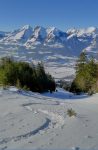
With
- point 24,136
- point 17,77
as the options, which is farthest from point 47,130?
point 17,77

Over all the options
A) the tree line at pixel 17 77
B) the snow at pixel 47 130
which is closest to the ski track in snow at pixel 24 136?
the snow at pixel 47 130

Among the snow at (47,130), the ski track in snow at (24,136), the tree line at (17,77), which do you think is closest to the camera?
the snow at (47,130)

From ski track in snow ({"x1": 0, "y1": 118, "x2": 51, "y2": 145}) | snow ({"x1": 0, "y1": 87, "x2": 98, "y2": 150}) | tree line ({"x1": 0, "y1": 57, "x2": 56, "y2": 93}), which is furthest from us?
tree line ({"x1": 0, "y1": 57, "x2": 56, "y2": 93})

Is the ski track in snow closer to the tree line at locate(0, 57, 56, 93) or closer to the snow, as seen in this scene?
the snow

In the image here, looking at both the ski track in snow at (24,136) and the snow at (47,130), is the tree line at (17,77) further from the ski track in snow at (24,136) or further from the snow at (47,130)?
the ski track in snow at (24,136)

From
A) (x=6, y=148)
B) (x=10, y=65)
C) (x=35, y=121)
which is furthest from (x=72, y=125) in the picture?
(x=10, y=65)

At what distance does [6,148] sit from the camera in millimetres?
7844

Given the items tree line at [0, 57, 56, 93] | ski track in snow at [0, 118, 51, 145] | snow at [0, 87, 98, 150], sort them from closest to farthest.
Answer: snow at [0, 87, 98, 150]
ski track in snow at [0, 118, 51, 145]
tree line at [0, 57, 56, 93]

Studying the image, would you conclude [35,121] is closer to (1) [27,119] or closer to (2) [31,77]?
(1) [27,119]

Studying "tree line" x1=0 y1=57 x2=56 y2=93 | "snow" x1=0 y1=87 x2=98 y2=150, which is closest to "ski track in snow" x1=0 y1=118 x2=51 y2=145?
"snow" x1=0 y1=87 x2=98 y2=150

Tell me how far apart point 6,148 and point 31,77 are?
36.7 meters

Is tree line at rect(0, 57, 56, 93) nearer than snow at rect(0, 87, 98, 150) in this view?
No

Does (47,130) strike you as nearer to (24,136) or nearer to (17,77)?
(24,136)

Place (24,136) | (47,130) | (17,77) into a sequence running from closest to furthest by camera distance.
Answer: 1. (24,136)
2. (47,130)
3. (17,77)
